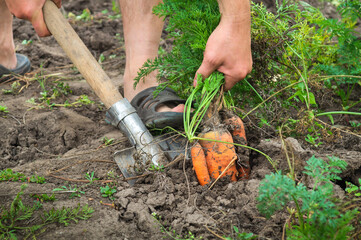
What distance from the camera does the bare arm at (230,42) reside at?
1.91 metres

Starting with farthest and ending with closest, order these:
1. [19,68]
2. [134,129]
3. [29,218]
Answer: [19,68]
[134,129]
[29,218]

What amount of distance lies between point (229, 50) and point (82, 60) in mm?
1005

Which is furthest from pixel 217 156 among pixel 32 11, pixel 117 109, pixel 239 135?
pixel 32 11

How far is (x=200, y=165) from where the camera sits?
195 centimetres

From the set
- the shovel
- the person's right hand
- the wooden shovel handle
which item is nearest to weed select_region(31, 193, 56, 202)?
the shovel

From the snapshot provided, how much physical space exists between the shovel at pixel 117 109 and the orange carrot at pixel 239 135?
442 millimetres

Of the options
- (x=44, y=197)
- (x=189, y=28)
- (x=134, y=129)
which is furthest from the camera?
(x=134, y=129)

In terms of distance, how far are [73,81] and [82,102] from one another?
1.76 ft

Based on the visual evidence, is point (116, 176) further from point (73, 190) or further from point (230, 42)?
point (230, 42)

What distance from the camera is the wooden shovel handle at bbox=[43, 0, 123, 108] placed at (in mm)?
2369

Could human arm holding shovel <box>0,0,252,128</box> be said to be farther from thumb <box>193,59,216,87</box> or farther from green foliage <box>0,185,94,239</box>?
green foliage <box>0,185,94,239</box>

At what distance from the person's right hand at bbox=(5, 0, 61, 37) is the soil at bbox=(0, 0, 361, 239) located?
2.21 ft

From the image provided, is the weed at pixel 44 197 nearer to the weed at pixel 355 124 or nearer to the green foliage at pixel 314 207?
the green foliage at pixel 314 207

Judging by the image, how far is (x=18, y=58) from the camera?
360 centimetres
